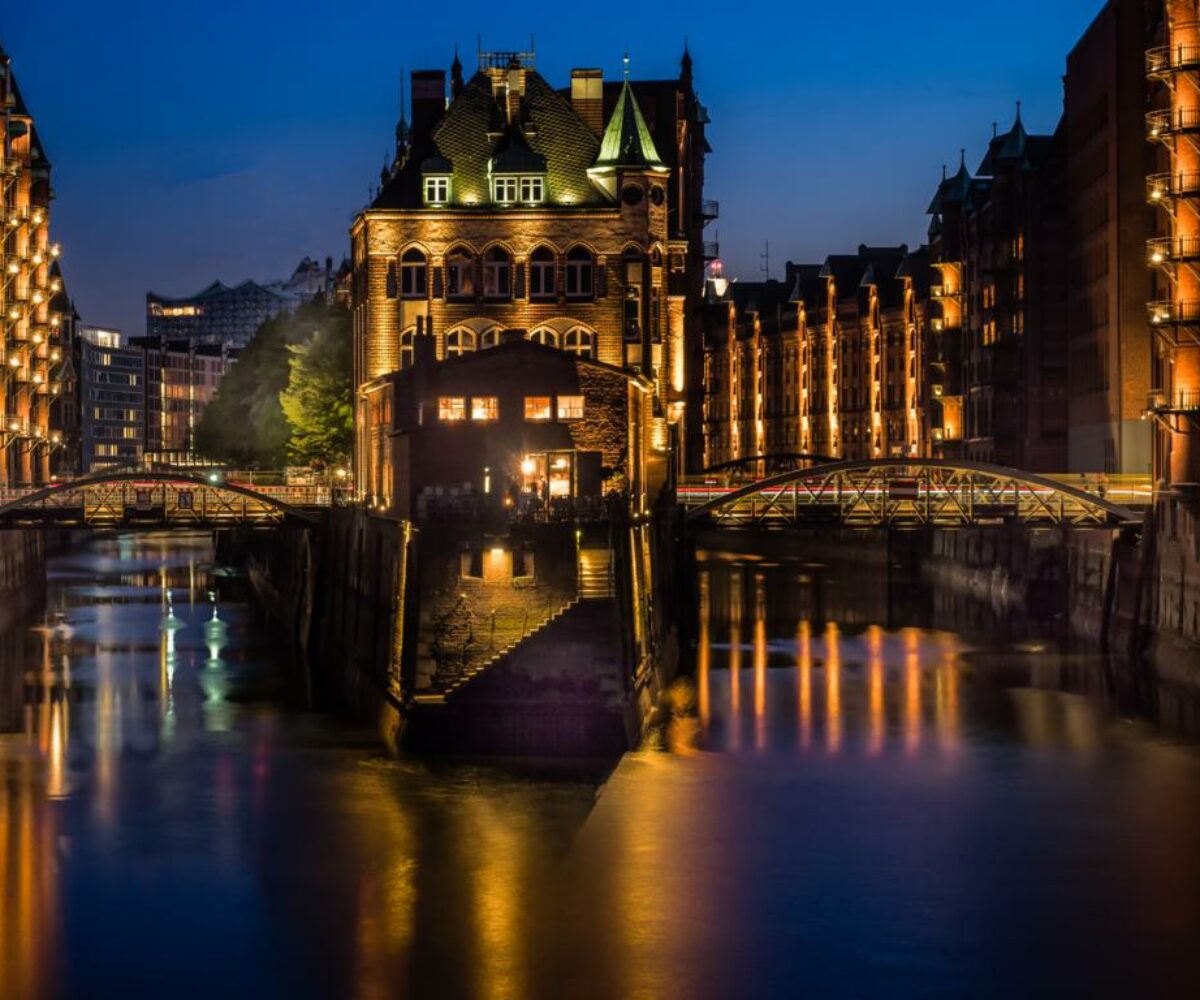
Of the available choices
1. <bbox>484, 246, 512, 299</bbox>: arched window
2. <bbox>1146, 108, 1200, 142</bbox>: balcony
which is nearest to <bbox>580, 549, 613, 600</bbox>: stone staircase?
<bbox>1146, 108, 1200, 142</bbox>: balcony

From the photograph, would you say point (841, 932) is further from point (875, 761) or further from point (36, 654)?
point (36, 654)

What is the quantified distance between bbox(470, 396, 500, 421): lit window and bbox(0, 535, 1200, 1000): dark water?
1018 cm

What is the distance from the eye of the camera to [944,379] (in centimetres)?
13112

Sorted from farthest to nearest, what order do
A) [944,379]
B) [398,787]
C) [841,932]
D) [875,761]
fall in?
[944,379]
[875,761]
[398,787]
[841,932]

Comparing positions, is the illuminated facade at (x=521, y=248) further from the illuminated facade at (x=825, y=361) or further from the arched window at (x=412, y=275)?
the illuminated facade at (x=825, y=361)

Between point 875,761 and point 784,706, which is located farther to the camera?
point 784,706

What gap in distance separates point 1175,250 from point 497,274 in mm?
24753

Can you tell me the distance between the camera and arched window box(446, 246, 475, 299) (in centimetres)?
8031

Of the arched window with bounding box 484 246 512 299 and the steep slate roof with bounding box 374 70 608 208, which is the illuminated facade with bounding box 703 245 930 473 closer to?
the steep slate roof with bounding box 374 70 608 208

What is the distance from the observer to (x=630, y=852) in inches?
1690

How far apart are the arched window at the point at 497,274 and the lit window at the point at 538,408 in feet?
60.3

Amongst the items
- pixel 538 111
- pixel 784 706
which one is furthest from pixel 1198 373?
pixel 538 111

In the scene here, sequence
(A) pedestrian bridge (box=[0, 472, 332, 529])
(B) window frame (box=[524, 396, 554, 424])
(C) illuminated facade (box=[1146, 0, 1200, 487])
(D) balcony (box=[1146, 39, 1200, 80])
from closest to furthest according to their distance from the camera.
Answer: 1. (B) window frame (box=[524, 396, 554, 424])
2. (C) illuminated facade (box=[1146, 0, 1200, 487])
3. (D) balcony (box=[1146, 39, 1200, 80])
4. (A) pedestrian bridge (box=[0, 472, 332, 529])

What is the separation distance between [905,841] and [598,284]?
3939cm
